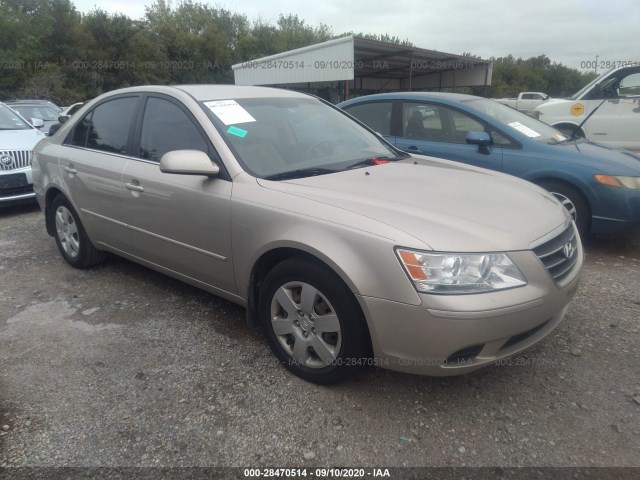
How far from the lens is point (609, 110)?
758 centimetres

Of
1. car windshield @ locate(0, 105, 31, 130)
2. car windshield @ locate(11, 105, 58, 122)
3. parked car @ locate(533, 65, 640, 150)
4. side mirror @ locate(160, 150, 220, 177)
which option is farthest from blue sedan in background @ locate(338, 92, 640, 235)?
car windshield @ locate(11, 105, 58, 122)

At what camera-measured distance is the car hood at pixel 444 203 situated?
219 cm

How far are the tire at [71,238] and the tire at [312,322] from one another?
2.26 metres

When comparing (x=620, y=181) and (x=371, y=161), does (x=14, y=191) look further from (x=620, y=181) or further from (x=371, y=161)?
(x=620, y=181)

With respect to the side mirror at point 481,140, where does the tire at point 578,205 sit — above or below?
below

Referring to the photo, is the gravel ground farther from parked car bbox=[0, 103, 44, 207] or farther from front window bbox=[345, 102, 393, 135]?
parked car bbox=[0, 103, 44, 207]

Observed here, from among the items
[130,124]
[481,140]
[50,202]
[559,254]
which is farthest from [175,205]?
[481,140]

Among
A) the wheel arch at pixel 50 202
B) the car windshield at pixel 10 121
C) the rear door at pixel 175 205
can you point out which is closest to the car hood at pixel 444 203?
the rear door at pixel 175 205

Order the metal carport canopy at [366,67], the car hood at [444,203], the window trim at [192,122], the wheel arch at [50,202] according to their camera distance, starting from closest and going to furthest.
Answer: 1. the car hood at [444,203]
2. the window trim at [192,122]
3. the wheel arch at [50,202]
4. the metal carport canopy at [366,67]

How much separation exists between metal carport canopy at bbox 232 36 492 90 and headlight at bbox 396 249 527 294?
46.2ft

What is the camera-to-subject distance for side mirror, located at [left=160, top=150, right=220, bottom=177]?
2707 millimetres

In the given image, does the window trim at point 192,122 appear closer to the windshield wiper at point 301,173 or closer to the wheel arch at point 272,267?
the windshield wiper at point 301,173

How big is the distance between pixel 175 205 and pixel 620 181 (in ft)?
12.3

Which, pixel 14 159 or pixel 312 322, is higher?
pixel 14 159
